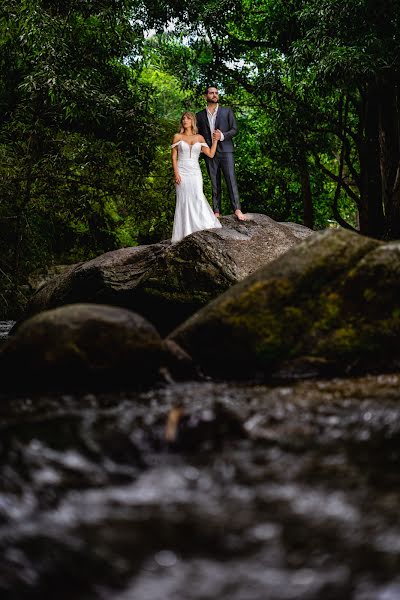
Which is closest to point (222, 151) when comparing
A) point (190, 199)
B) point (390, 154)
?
point (190, 199)

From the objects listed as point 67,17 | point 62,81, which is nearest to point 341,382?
point 62,81

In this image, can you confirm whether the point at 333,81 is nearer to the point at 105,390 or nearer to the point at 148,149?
the point at 148,149

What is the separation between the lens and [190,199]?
37.9 feet

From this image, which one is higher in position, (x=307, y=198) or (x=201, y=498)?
(x=307, y=198)

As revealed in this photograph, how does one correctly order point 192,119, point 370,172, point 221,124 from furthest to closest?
point 370,172 → point 221,124 → point 192,119

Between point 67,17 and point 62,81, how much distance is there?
2154 millimetres

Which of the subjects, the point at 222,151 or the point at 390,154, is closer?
the point at 222,151

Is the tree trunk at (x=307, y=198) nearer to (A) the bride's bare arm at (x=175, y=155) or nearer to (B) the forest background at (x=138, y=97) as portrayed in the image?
(B) the forest background at (x=138, y=97)

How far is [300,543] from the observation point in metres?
2.69

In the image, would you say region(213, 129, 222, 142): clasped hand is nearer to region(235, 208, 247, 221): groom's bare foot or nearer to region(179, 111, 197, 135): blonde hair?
region(179, 111, 197, 135): blonde hair

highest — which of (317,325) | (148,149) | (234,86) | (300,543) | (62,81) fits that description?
(234,86)

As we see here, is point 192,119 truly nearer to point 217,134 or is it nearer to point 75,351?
point 217,134

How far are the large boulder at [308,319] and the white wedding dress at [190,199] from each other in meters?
5.36

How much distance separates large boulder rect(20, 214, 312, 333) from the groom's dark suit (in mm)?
612
